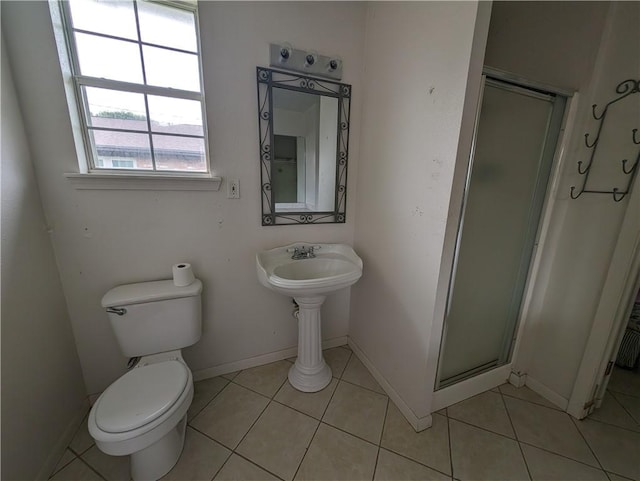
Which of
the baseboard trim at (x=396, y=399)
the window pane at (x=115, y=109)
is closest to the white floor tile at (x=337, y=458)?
the baseboard trim at (x=396, y=399)

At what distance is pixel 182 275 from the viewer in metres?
1.30

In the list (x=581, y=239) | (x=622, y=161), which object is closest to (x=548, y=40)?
(x=622, y=161)

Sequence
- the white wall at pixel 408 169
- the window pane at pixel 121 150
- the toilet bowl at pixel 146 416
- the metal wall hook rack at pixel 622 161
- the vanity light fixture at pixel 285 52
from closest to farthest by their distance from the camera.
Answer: the toilet bowl at pixel 146 416 → the white wall at pixel 408 169 → the metal wall hook rack at pixel 622 161 → the window pane at pixel 121 150 → the vanity light fixture at pixel 285 52

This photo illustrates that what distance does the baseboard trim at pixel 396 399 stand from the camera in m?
1.29

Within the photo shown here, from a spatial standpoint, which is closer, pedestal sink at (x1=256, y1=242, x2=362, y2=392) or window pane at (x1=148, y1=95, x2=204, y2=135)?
window pane at (x1=148, y1=95, x2=204, y2=135)

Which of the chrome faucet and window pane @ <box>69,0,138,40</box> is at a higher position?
window pane @ <box>69,0,138,40</box>

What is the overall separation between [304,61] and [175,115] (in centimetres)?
79

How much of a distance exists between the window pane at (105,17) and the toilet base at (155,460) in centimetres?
189

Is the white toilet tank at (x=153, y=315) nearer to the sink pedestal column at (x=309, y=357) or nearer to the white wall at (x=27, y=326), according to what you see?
the white wall at (x=27, y=326)

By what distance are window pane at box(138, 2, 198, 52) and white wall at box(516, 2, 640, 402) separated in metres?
2.07

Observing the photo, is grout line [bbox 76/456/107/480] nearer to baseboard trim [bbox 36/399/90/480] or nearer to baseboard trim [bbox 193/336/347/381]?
baseboard trim [bbox 36/399/90/480]

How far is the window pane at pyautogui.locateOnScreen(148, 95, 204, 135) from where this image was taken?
4.17 feet

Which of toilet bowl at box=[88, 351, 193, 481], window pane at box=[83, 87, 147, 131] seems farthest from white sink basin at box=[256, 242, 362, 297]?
window pane at box=[83, 87, 147, 131]

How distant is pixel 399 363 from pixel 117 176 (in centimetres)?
180
